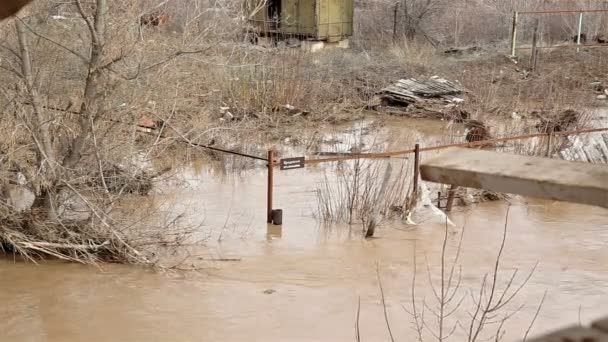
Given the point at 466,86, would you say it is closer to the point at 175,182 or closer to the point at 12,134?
the point at 175,182

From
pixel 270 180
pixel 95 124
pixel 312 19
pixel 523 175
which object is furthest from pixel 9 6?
pixel 312 19

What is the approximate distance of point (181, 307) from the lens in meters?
8.18

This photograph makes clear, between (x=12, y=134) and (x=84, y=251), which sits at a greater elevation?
(x=12, y=134)

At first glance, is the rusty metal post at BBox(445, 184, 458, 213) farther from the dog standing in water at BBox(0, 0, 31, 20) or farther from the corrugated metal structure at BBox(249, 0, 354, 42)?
the corrugated metal structure at BBox(249, 0, 354, 42)

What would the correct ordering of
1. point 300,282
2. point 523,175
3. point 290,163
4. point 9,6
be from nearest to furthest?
point 9,6, point 523,175, point 300,282, point 290,163

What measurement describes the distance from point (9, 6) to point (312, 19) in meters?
23.3

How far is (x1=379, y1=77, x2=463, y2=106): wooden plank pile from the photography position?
1930 centimetres

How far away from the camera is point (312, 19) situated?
961 inches

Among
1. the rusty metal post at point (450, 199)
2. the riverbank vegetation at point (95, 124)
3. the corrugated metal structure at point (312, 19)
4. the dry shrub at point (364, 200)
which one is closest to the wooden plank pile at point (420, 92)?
the riverbank vegetation at point (95, 124)

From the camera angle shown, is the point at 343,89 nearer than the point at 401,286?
No

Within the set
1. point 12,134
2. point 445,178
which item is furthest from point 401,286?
point 445,178

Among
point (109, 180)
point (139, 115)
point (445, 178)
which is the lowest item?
point (109, 180)

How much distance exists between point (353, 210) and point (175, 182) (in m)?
2.77

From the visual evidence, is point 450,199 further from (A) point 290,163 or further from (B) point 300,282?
(B) point 300,282
